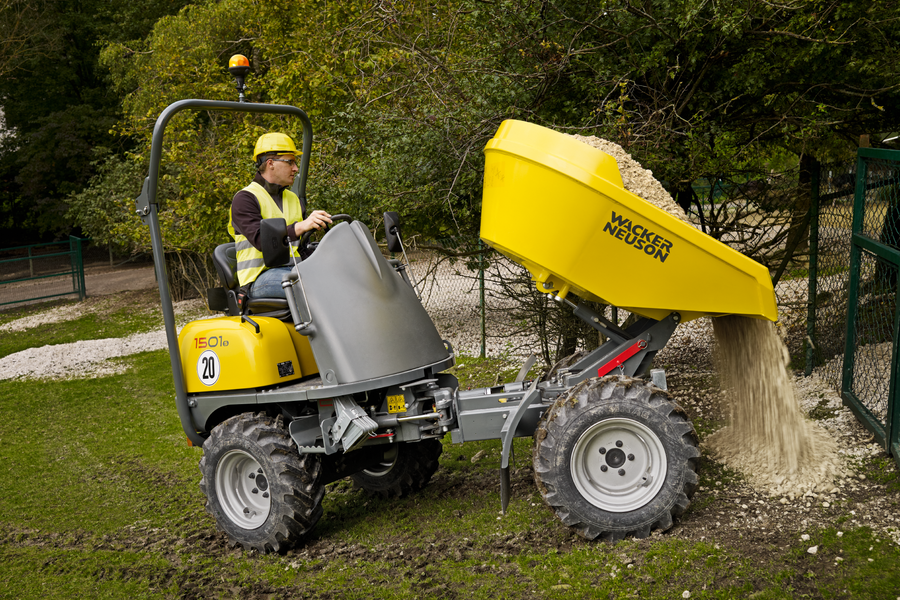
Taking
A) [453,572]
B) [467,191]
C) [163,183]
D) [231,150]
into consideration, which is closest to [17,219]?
[163,183]

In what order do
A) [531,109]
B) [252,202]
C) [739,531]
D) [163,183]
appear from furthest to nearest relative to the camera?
[163,183]
[531,109]
[252,202]
[739,531]

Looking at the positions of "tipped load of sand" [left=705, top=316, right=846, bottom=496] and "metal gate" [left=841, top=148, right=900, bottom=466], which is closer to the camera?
"tipped load of sand" [left=705, top=316, right=846, bottom=496]

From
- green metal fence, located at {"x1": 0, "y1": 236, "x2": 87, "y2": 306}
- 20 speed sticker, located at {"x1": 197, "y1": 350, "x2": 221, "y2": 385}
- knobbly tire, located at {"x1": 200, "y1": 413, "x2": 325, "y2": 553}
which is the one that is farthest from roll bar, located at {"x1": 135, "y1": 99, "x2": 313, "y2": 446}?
green metal fence, located at {"x1": 0, "y1": 236, "x2": 87, "y2": 306}

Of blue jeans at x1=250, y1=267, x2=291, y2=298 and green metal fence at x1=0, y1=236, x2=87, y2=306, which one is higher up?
blue jeans at x1=250, y1=267, x2=291, y2=298

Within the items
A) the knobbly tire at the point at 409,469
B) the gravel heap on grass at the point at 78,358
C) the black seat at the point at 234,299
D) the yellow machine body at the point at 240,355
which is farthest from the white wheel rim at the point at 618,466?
the gravel heap on grass at the point at 78,358

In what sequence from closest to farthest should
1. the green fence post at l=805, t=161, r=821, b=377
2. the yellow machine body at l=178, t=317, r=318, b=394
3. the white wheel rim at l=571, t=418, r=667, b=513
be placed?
1. the white wheel rim at l=571, t=418, r=667, b=513
2. the yellow machine body at l=178, t=317, r=318, b=394
3. the green fence post at l=805, t=161, r=821, b=377

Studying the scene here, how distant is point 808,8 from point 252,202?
12.8 feet

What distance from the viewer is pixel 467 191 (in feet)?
19.3

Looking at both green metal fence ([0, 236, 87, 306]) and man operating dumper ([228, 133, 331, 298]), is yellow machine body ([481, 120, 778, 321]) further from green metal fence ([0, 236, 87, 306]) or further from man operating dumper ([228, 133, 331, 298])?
green metal fence ([0, 236, 87, 306])

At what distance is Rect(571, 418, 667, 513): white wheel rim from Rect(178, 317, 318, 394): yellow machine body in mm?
1757

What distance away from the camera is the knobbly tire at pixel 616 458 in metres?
3.77

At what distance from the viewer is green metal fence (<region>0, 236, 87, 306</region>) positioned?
19312mm

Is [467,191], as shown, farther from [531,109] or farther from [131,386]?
[131,386]

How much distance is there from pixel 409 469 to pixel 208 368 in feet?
4.80
